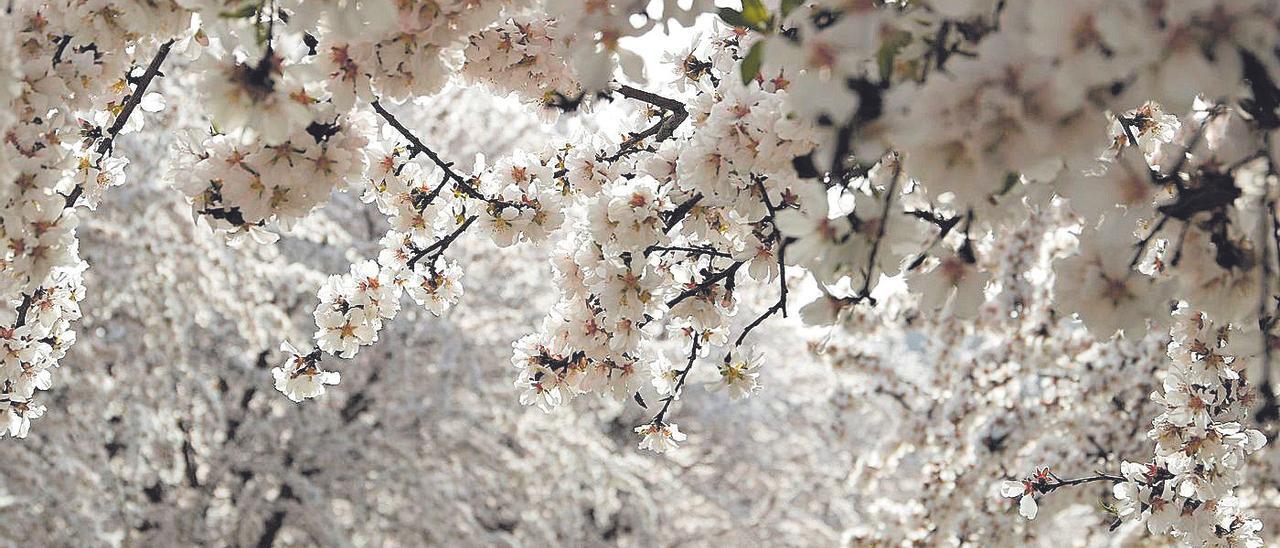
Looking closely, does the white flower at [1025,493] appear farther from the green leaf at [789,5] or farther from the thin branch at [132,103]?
the thin branch at [132,103]

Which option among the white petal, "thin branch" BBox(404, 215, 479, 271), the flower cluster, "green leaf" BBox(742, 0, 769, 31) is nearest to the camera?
"green leaf" BBox(742, 0, 769, 31)

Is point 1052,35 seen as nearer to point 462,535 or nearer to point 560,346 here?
point 560,346

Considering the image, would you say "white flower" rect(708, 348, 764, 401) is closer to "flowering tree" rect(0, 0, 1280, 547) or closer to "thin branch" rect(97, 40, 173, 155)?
"flowering tree" rect(0, 0, 1280, 547)

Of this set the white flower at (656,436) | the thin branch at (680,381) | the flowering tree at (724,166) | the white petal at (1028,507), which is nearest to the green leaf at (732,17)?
the flowering tree at (724,166)

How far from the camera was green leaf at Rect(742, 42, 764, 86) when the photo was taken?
3.16 ft

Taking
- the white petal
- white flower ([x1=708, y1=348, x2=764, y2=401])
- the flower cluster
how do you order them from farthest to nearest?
the white petal → white flower ([x1=708, y1=348, x2=764, y2=401]) → the flower cluster

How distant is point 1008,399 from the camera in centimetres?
551

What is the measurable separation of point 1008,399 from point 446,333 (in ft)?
11.8

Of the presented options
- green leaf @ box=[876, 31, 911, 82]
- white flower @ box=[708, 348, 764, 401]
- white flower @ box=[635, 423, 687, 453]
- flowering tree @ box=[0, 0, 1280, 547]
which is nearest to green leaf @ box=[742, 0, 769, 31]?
flowering tree @ box=[0, 0, 1280, 547]

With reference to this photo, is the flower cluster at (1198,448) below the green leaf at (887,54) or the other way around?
below

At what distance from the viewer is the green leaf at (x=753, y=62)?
38.0 inches

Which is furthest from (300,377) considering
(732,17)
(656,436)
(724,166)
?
(732,17)

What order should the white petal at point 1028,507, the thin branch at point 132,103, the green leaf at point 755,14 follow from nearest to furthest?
the green leaf at point 755,14 → the thin branch at point 132,103 → the white petal at point 1028,507

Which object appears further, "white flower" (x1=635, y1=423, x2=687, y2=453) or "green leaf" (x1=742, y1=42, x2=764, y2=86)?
"white flower" (x1=635, y1=423, x2=687, y2=453)
